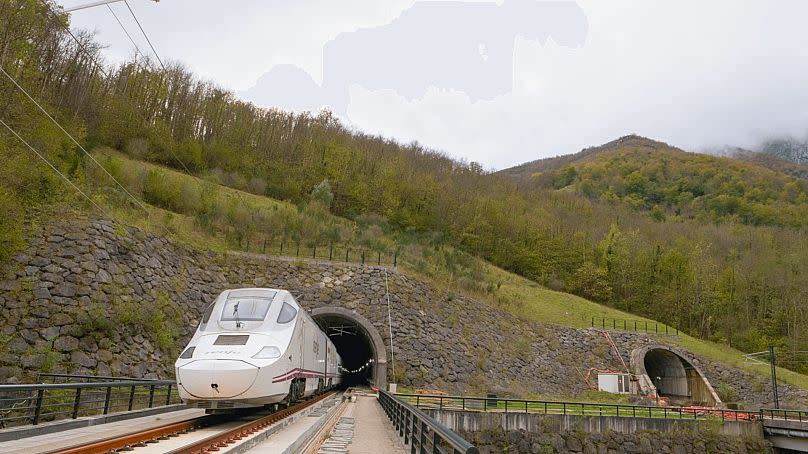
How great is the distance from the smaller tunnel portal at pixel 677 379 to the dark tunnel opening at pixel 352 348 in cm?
2032

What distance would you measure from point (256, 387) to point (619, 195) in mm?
104354

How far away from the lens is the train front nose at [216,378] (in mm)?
10398

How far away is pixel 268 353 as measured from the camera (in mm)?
11469

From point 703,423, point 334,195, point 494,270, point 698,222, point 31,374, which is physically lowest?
point 703,423

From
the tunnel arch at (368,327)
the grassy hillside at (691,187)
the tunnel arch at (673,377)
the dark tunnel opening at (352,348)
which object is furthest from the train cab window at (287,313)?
the grassy hillside at (691,187)

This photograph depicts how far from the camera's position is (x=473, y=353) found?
31.5 meters

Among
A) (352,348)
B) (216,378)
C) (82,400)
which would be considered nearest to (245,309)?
(216,378)

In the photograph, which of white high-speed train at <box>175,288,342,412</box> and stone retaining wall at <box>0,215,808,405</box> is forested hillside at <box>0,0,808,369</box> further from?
white high-speed train at <box>175,288,342,412</box>

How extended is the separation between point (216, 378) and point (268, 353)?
1339 millimetres

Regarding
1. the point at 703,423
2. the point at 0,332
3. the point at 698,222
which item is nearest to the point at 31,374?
the point at 0,332

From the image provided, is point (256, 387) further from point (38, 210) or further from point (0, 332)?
point (38, 210)

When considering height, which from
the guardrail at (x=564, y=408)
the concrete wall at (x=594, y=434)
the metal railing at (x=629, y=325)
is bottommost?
the concrete wall at (x=594, y=434)

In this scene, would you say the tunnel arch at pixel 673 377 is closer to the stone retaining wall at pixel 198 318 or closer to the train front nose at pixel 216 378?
the stone retaining wall at pixel 198 318

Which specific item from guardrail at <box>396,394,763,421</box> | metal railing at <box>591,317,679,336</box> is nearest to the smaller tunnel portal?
metal railing at <box>591,317,679,336</box>
